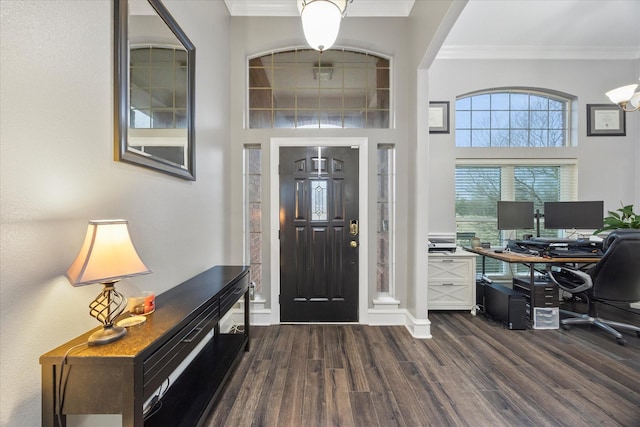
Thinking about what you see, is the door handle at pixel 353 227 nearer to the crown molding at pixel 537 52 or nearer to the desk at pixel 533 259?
the desk at pixel 533 259

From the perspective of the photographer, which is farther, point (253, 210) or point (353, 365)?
point (253, 210)

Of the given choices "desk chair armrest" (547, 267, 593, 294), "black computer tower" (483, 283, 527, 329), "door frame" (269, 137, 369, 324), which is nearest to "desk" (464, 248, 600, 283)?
"desk chair armrest" (547, 267, 593, 294)

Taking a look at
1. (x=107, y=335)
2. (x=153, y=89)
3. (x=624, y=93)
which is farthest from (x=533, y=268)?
(x=153, y=89)

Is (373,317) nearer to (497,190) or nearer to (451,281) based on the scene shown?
(451,281)

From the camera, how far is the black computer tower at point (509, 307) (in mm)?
2885

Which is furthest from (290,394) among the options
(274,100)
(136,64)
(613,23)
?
(613,23)

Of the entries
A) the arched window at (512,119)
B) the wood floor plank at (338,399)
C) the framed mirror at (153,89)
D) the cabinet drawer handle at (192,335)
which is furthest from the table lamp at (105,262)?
the arched window at (512,119)

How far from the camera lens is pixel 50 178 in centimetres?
104

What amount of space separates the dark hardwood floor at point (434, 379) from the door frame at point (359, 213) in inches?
12.3

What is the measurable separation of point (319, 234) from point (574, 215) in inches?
129

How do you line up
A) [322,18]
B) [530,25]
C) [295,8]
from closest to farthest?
[322,18] < [295,8] < [530,25]

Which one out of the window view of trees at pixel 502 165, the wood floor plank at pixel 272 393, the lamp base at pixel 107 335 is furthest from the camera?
the window view of trees at pixel 502 165

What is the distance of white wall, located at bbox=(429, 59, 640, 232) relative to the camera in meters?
3.68

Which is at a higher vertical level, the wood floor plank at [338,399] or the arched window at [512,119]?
the arched window at [512,119]
